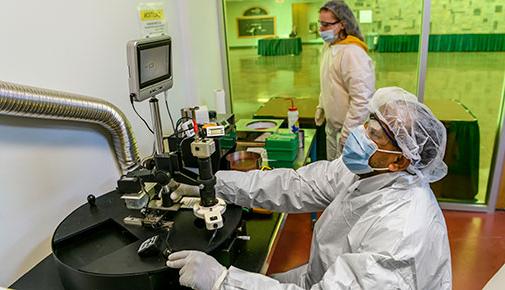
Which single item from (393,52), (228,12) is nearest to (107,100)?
(228,12)

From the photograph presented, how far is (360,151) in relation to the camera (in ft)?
4.07

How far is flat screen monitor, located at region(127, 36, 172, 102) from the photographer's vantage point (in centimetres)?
131

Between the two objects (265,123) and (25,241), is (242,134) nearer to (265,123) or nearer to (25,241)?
(265,123)

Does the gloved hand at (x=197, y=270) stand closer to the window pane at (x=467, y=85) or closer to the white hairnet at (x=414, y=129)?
the white hairnet at (x=414, y=129)

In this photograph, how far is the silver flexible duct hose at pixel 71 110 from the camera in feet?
3.86

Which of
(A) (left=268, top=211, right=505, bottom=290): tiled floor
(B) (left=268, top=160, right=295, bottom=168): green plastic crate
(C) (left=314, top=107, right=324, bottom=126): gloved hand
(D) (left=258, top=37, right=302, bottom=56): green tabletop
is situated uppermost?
(D) (left=258, top=37, right=302, bottom=56): green tabletop

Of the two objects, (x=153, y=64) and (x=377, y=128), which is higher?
(x=153, y=64)

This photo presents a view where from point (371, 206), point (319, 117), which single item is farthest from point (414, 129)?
point (319, 117)

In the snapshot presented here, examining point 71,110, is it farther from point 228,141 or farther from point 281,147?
point 281,147

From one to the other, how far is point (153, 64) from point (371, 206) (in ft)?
3.06

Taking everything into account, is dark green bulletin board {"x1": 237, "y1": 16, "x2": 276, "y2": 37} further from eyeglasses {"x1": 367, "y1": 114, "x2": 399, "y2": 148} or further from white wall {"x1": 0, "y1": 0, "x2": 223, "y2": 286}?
eyeglasses {"x1": 367, "y1": 114, "x2": 399, "y2": 148}

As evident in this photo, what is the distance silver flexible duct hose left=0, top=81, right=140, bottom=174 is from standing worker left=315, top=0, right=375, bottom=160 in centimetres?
138

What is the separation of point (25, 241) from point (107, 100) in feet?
2.20

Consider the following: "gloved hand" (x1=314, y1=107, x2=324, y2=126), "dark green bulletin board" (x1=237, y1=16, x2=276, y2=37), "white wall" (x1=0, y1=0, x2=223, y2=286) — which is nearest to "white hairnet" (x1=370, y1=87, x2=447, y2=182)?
"white wall" (x1=0, y1=0, x2=223, y2=286)
